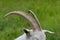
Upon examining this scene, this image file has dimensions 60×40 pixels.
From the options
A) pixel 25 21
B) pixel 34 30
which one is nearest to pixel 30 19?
pixel 34 30

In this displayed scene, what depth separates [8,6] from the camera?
13.2 meters

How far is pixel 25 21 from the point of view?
10047mm

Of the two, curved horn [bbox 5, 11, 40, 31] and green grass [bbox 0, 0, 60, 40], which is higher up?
green grass [bbox 0, 0, 60, 40]

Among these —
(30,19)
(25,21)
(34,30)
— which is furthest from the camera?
(25,21)

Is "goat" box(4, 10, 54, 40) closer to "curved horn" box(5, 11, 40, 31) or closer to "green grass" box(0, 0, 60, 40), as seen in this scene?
"curved horn" box(5, 11, 40, 31)

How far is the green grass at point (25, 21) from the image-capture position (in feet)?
29.2

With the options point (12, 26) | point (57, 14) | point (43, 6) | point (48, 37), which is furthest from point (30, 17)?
point (43, 6)

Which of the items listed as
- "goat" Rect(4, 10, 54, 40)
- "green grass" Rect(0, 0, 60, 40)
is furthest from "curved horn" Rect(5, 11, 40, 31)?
"green grass" Rect(0, 0, 60, 40)

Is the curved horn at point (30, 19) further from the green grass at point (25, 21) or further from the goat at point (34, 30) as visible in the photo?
the green grass at point (25, 21)

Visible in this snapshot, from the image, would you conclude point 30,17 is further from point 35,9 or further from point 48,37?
point 35,9

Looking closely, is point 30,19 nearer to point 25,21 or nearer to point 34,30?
point 34,30

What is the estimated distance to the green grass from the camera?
8.90 metres

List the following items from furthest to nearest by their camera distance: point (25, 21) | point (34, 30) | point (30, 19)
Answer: point (25, 21)
point (34, 30)
point (30, 19)

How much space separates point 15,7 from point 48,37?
15.0 ft
